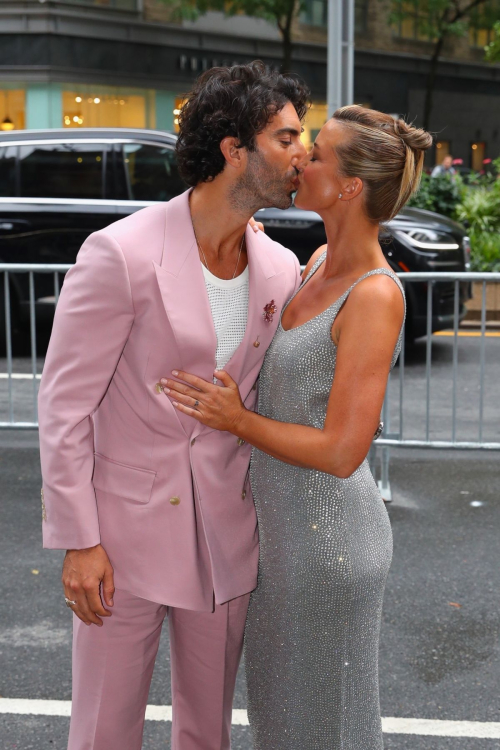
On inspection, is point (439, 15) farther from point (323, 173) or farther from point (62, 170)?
point (323, 173)

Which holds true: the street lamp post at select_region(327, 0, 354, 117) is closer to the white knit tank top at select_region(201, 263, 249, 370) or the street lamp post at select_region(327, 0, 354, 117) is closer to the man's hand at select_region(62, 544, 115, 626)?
the white knit tank top at select_region(201, 263, 249, 370)

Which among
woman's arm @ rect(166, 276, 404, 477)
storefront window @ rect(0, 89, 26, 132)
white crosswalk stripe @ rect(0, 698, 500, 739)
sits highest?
storefront window @ rect(0, 89, 26, 132)

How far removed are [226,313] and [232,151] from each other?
0.42 meters

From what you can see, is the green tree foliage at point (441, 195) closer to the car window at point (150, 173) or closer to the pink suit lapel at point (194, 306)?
the car window at point (150, 173)

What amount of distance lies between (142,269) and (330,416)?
0.58 metres

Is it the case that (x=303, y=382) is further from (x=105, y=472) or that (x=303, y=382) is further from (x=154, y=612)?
(x=154, y=612)

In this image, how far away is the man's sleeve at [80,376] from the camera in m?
2.27

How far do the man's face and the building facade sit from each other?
73.0 ft

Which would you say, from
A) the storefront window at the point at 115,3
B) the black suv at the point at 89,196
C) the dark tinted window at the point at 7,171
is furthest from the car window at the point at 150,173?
the storefront window at the point at 115,3

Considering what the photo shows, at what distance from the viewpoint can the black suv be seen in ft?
30.3

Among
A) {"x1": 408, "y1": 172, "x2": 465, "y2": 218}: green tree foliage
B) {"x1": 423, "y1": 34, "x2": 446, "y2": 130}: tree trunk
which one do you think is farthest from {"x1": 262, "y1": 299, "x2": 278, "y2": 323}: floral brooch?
{"x1": 423, "y1": 34, "x2": 446, "y2": 130}: tree trunk

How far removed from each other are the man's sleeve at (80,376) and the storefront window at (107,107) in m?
22.9

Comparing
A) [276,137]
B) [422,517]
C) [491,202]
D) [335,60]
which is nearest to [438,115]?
[491,202]

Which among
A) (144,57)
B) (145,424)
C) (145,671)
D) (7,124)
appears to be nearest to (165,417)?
(145,424)
